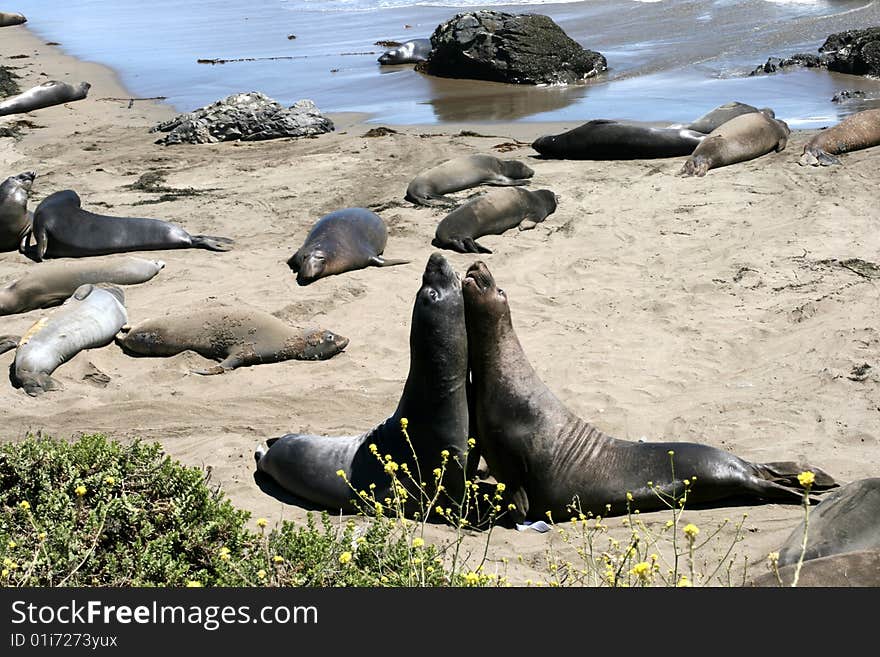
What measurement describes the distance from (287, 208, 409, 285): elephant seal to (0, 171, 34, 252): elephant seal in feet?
8.63

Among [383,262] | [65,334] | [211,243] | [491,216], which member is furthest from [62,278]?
[491,216]

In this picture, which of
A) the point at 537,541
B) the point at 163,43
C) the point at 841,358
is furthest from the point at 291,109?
the point at 163,43

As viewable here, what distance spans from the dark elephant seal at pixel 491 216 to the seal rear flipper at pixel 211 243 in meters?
1.85

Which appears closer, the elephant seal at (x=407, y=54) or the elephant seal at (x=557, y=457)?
the elephant seal at (x=557, y=457)

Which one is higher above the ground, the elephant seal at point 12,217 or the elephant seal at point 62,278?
the elephant seal at point 12,217

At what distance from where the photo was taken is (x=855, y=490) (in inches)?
177

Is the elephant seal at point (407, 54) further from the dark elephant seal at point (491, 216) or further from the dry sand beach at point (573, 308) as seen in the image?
the dark elephant seal at point (491, 216)

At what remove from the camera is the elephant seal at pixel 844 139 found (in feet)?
35.0

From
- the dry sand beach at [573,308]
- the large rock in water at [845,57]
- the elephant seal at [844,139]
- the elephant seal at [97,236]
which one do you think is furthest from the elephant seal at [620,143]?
the large rock in water at [845,57]

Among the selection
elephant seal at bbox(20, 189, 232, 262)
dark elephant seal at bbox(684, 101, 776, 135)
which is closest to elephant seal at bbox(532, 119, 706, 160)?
dark elephant seal at bbox(684, 101, 776, 135)

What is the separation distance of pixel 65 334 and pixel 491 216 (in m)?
3.84

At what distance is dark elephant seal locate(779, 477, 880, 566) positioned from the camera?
4152mm

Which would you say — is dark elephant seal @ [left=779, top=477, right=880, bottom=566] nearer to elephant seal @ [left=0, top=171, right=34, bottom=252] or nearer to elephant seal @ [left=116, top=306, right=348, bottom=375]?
elephant seal @ [left=116, top=306, right=348, bottom=375]

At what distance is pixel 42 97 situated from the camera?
17.3 m
